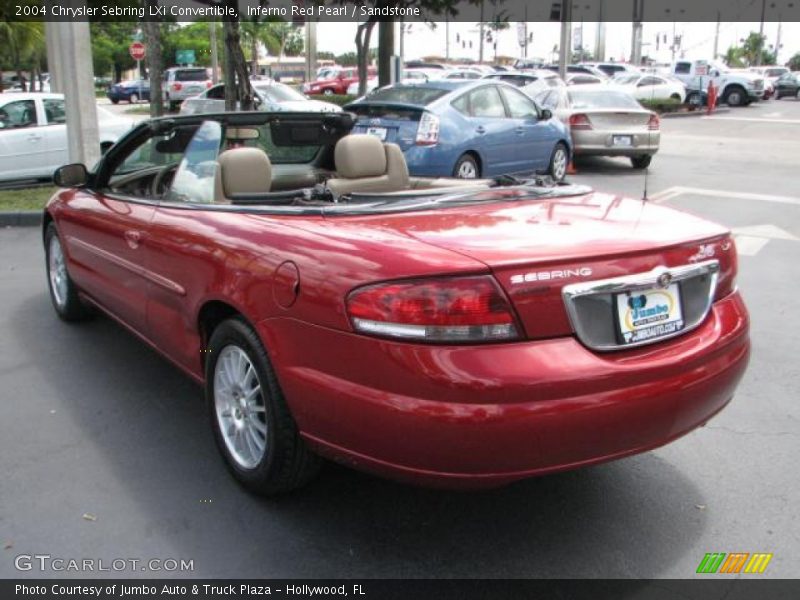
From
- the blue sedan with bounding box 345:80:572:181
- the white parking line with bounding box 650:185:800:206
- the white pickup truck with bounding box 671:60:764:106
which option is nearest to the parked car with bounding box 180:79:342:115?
the blue sedan with bounding box 345:80:572:181

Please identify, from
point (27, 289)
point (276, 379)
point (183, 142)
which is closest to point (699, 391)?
point (276, 379)

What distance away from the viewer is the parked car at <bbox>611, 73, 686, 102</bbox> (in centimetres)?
2892

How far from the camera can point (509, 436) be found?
7.86 feet

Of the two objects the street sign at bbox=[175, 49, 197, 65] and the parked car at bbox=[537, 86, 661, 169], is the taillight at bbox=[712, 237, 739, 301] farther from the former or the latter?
the street sign at bbox=[175, 49, 197, 65]

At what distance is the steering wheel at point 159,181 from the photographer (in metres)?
4.36

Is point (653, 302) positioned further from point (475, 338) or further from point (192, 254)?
point (192, 254)

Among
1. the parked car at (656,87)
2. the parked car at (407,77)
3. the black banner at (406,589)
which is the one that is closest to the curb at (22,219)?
the black banner at (406,589)

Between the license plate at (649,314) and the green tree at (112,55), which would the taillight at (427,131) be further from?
the green tree at (112,55)

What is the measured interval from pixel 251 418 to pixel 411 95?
8.15 m

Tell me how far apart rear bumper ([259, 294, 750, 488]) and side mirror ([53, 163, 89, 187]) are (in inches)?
108

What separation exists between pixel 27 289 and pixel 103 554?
4358 mm

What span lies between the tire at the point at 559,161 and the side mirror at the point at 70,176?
839 centimetres

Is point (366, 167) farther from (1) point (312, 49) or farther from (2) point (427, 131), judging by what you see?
(1) point (312, 49)

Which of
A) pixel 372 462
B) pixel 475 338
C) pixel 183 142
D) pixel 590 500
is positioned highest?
pixel 183 142
